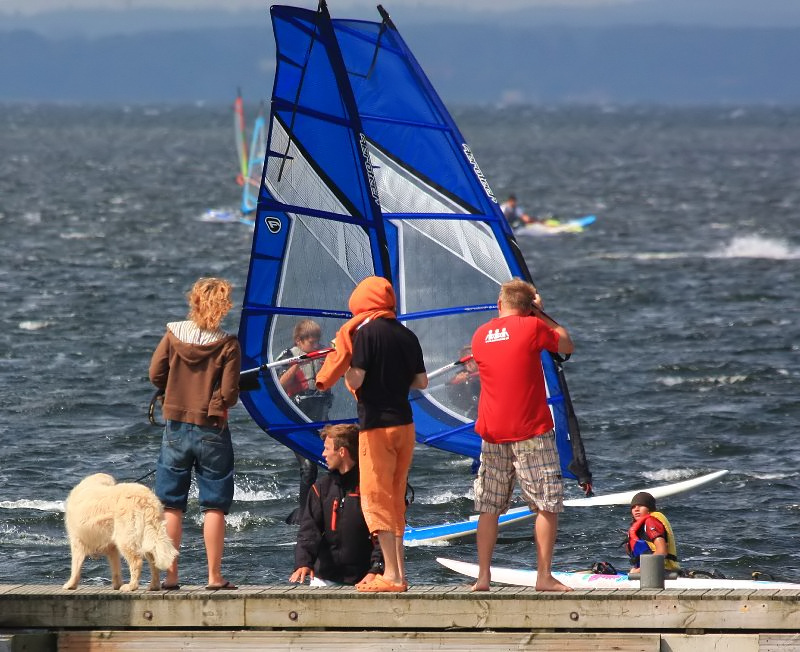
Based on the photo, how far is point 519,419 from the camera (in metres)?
8.91

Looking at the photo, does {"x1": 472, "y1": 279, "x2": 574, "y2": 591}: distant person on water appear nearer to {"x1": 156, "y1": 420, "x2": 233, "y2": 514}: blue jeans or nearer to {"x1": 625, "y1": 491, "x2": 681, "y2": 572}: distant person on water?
{"x1": 156, "y1": 420, "x2": 233, "y2": 514}: blue jeans

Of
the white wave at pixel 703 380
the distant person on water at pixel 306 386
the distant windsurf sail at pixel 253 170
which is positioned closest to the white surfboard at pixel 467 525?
the distant person on water at pixel 306 386

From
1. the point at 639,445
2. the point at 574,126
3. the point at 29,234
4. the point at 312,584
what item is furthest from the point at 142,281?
the point at 574,126

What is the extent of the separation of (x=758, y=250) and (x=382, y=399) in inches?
1392

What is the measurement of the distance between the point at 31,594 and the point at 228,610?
44.4 inches

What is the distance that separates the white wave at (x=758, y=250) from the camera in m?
41.5

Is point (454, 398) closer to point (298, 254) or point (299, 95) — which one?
point (298, 254)

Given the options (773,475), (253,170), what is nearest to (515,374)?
(773,475)

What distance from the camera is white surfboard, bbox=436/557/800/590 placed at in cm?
1143

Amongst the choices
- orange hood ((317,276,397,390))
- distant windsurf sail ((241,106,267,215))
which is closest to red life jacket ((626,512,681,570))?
orange hood ((317,276,397,390))

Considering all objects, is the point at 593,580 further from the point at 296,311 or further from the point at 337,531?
the point at 337,531

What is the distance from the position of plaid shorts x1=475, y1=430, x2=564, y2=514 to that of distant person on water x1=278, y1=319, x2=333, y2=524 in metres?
3.63

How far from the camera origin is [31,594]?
29.1 ft

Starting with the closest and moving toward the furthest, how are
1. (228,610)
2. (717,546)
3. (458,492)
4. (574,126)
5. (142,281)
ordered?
(228,610)
(717,546)
(458,492)
(142,281)
(574,126)
